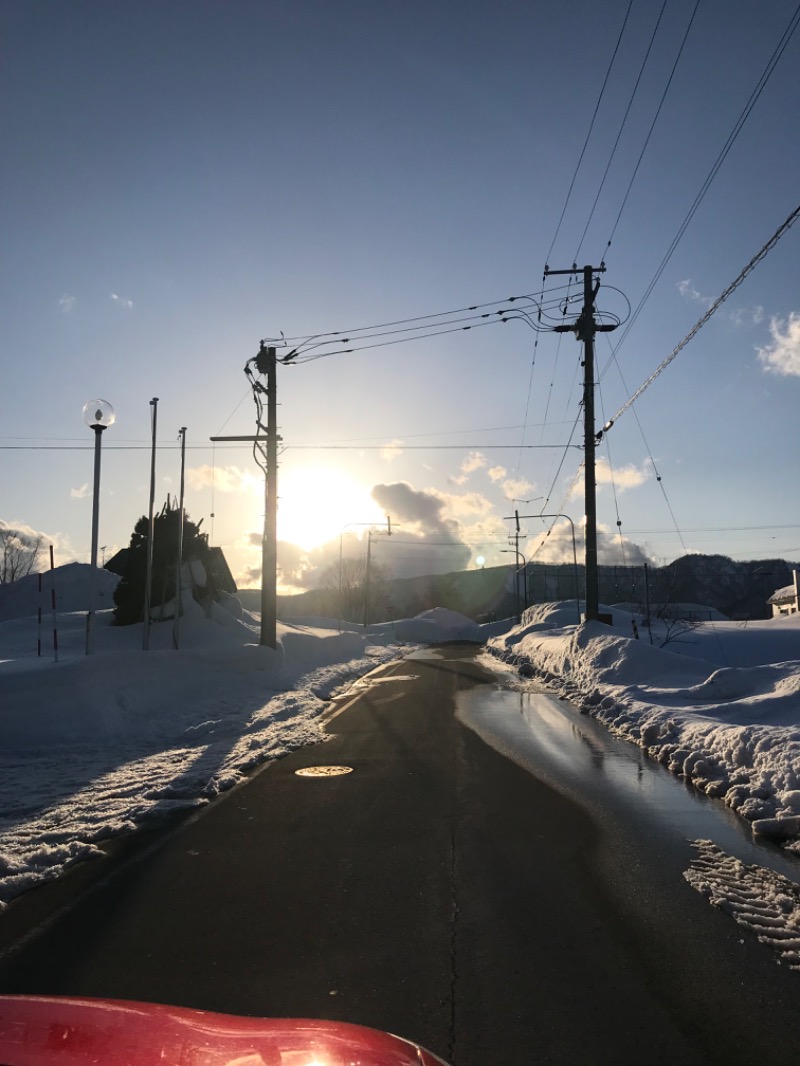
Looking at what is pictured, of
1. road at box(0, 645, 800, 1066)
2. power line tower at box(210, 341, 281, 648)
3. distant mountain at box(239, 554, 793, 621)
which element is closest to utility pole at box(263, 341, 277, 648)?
power line tower at box(210, 341, 281, 648)

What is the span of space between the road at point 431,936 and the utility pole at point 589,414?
18895 mm

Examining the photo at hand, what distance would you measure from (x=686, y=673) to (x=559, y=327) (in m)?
13.8

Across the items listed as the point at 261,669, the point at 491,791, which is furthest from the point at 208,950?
the point at 261,669

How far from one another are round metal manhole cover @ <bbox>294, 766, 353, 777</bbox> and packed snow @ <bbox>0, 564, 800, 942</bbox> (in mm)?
716

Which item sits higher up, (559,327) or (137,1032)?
(559,327)

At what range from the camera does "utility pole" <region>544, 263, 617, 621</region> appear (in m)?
26.2

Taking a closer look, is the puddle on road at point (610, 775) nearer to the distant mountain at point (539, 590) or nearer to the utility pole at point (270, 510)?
the utility pole at point (270, 510)

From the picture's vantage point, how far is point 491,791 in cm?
879

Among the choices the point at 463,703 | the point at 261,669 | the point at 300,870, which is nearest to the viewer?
the point at 300,870

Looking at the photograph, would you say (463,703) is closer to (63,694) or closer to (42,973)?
(63,694)

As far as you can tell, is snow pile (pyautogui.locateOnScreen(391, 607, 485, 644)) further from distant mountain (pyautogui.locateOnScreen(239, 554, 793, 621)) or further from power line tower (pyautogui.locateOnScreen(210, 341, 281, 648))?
power line tower (pyautogui.locateOnScreen(210, 341, 281, 648))

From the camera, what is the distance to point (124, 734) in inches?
505

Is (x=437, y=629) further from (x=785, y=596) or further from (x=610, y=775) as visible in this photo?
(x=610, y=775)

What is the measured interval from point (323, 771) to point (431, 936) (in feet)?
17.9
